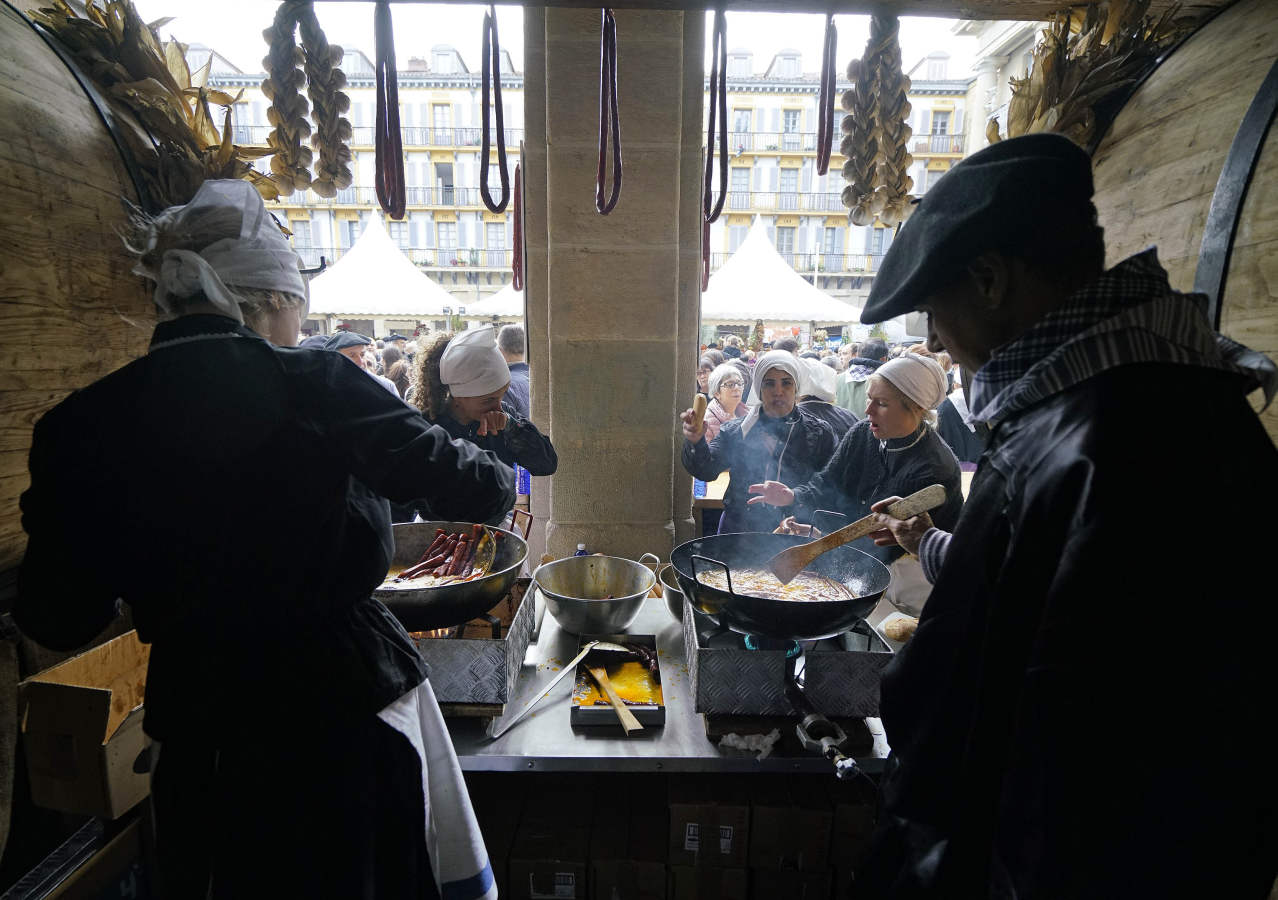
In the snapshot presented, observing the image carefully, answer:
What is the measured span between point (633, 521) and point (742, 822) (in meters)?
1.95

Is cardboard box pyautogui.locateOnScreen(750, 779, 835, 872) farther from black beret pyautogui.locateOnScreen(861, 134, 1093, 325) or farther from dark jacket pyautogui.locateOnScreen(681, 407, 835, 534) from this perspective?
dark jacket pyautogui.locateOnScreen(681, 407, 835, 534)

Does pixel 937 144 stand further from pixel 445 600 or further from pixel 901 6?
pixel 445 600

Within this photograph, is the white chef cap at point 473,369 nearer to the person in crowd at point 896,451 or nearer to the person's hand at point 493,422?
the person's hand at point 493,422

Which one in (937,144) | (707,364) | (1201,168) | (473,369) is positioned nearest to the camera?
(1201,168)

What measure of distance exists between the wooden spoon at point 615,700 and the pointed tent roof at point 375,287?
938 centimetres

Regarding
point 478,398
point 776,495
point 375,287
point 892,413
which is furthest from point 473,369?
point 375,287

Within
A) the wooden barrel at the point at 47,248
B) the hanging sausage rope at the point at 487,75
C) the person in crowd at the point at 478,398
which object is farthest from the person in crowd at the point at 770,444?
the wooden barrel at the point at 47,248

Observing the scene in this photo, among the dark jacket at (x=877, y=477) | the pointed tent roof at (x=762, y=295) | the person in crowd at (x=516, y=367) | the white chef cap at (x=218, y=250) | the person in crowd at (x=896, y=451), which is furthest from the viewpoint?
the pointed tent roof at (x=762, y=295)

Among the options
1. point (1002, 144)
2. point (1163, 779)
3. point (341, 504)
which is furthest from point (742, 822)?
point (1002, 144)

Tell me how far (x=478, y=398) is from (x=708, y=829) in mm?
2259

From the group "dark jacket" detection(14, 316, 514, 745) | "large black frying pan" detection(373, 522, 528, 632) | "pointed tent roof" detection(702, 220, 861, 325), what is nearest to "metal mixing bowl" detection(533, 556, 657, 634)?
"large black frying pan" detection(373, 522, 528, 632)

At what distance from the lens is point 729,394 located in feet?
20.4

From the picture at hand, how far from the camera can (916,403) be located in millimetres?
3146

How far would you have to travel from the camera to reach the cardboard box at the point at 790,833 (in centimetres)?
211
